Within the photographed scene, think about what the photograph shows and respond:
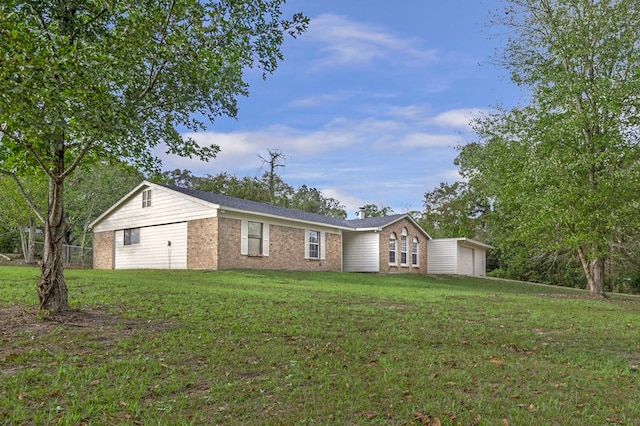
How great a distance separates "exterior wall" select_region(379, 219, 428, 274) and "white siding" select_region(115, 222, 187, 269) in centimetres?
1085

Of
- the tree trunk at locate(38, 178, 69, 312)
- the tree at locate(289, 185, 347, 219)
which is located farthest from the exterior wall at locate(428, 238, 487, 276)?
the tree trunk at locate(38, 178, 69, 312)

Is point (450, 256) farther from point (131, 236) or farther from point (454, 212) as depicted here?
point (131, 236)

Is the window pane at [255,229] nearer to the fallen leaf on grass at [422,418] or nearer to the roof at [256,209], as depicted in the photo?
the roof at [256,209]

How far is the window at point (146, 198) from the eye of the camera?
72.2ft

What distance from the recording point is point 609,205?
14656mm

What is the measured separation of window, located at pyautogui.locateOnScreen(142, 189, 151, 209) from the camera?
22000mm

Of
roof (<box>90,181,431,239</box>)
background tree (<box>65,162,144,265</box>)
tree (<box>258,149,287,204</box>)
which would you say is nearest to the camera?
roof (<box>90,181,431,239</box>)

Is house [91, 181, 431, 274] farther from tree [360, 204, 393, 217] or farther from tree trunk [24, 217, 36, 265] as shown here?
tree [360, 204, 393, 217]

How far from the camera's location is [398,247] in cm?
2709

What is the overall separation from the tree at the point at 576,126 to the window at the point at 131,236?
55.3 ft

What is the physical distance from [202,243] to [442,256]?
54.4 feet

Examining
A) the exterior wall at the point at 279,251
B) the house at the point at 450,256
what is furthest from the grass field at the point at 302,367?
the house at the point at 450,256

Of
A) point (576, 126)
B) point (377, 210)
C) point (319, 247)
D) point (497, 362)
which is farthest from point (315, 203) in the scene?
point (497, 362)

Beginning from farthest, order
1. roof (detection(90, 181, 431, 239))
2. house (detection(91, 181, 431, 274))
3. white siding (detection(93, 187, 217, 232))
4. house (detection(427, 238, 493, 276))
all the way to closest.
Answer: house (detection(427, 238, 493, 276))
roof (detection(90, 181, 431, 239))
white siding (detection(93, 187, 217, 232))
house (detection(91, 181, 431, 274))
